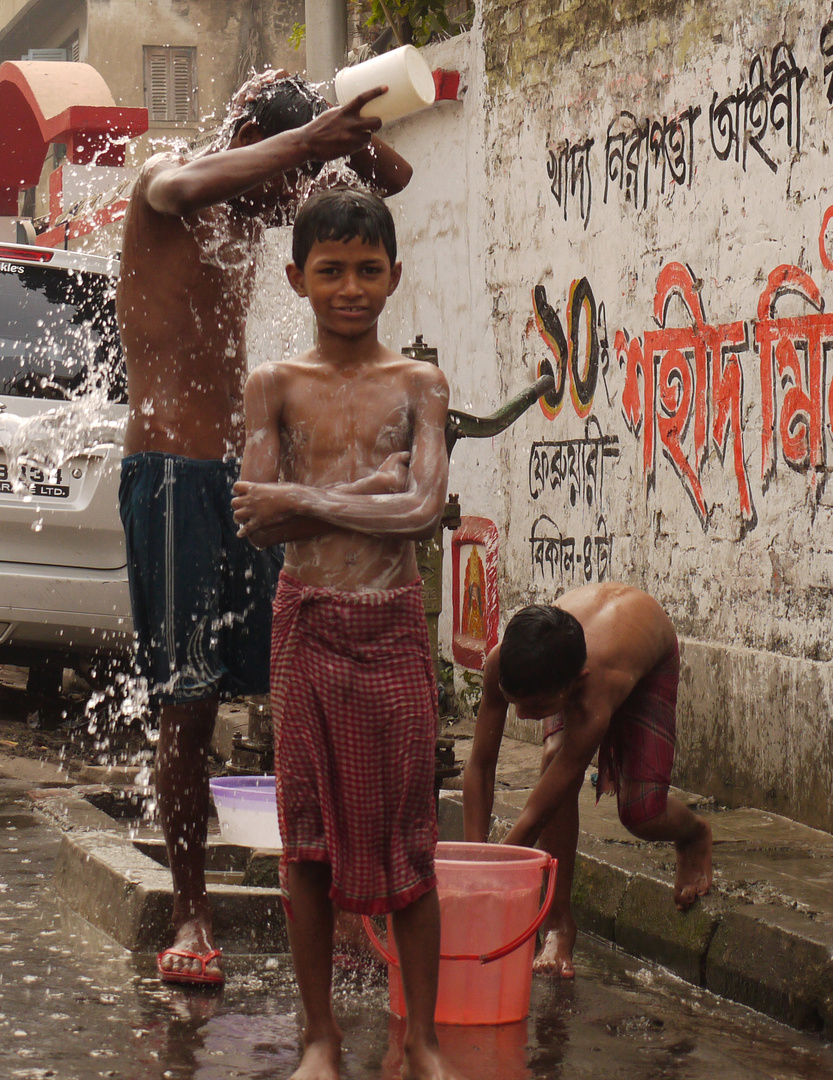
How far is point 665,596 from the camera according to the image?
607 centimetres

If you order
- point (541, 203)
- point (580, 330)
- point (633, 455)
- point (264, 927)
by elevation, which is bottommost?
point (264, 927)

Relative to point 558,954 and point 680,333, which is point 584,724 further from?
point 680,333

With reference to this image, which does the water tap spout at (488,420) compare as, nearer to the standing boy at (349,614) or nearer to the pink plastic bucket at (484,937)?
the standing boy at (349,614)

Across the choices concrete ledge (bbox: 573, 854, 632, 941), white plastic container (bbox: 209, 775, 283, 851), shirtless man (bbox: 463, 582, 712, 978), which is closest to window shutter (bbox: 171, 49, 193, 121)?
white plastic container (bbox: 209, 775, 283, 851)

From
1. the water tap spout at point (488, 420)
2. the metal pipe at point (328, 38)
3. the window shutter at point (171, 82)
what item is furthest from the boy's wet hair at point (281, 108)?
the window shutter at point (171, 82)

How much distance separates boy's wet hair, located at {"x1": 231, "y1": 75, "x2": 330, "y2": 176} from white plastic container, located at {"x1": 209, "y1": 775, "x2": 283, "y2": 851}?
1.90 m

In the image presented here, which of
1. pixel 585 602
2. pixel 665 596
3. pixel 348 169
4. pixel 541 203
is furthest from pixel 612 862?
pixel 541 203

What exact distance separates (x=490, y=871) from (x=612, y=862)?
1232 millimetres

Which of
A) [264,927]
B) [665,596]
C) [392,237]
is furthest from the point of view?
[665,596]

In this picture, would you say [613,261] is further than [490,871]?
Yes

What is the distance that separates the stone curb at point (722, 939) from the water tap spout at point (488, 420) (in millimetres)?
1363

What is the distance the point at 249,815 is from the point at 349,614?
6.18 feet

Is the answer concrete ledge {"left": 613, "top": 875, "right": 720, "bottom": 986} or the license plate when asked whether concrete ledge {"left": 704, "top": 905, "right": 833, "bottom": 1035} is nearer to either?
concrete ledge {"left": 613, "top": 875, "right": 720, "bottom": 986}

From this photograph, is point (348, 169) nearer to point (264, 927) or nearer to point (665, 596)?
point (264, 927)
